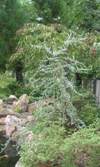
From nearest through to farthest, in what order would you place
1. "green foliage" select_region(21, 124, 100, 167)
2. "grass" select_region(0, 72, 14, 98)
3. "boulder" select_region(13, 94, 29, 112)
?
"green foliage" select_region(21, 124, 100, 167)
"boulder" select_region(13, 94, 29, 112)
"grass" select_region(0, 72, 14, 98)

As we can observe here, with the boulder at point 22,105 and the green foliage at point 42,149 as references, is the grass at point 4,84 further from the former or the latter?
the green foliage at point 42,149

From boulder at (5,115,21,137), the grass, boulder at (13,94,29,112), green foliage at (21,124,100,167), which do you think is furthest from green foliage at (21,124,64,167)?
the grass

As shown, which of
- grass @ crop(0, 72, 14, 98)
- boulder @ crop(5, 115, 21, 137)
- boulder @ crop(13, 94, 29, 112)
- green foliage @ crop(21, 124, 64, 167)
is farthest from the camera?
grass @ crop(0, 72, 14, 98)

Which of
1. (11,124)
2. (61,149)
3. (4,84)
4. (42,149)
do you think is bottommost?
(4,84)

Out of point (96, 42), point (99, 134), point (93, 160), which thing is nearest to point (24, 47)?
point (96, 42)

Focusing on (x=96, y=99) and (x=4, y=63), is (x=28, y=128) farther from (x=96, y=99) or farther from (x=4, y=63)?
(x=4, y=63)

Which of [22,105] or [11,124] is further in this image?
[22,105]

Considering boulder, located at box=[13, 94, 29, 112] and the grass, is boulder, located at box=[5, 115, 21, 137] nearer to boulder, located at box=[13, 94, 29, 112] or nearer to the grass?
boulder, located at box=[13, 94, 29, 112]

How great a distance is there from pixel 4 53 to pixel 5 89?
1.70m

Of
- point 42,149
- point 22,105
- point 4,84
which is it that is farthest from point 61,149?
point 4,84

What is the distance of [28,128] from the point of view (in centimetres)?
850

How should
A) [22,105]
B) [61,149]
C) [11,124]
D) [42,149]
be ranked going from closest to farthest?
[61,149]
[42,149]
[11,124]
[22,105]

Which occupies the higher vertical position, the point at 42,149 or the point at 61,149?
the point at 61,149

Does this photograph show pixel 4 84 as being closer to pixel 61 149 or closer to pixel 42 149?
pixel 42 149
